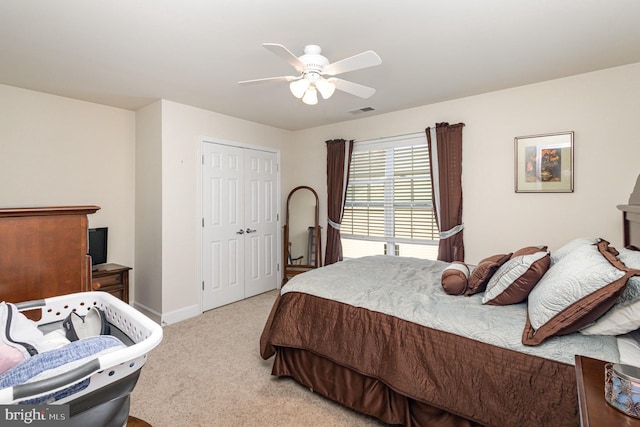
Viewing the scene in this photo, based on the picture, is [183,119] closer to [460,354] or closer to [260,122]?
[260,122]

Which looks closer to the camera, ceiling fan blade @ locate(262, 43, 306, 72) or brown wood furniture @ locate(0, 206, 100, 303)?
brown wood furniture @ locate(0, 206, 100, 303)

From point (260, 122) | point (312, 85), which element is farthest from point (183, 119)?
point (312, 85)

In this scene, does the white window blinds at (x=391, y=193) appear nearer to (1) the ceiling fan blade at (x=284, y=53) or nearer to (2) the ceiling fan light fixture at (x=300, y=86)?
(2) the ceiling fan light fixture at (x=300, y=86)

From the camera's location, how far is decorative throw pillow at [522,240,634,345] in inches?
51.0

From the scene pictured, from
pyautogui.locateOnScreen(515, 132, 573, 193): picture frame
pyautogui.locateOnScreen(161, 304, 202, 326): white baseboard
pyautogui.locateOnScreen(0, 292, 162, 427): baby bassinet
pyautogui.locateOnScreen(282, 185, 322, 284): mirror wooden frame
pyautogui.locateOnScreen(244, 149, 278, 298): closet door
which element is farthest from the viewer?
pyautogui.locateOnScreen(282, 185, 322, 284): mirror wooden frame

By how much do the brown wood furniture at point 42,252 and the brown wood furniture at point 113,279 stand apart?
219 centimetres

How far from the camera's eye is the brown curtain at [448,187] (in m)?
3.48

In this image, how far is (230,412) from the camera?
2025 millimetres

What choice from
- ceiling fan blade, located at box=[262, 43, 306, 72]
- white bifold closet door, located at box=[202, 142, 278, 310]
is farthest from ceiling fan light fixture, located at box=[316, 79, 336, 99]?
white bifold closet door, located at box=[202, 142, 278, 310]

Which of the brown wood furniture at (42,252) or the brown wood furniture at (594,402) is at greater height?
the brown wood furniture at (42,252)

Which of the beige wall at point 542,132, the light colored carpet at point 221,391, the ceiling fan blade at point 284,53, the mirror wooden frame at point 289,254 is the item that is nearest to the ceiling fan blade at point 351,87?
the ceiling fan blade at point 284,53

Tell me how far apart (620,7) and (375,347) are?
2457 mm

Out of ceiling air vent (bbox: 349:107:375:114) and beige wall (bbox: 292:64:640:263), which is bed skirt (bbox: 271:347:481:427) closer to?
beige wall (bbox: 292:64:640:263)

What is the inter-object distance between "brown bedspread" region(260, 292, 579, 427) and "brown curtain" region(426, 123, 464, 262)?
198cm
